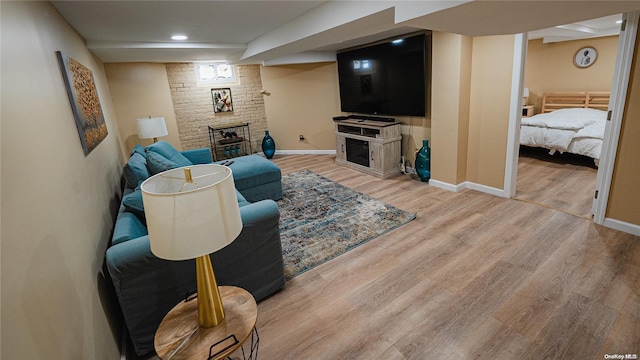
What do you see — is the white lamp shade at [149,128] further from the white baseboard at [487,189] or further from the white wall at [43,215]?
the white baseboard at [487,189]

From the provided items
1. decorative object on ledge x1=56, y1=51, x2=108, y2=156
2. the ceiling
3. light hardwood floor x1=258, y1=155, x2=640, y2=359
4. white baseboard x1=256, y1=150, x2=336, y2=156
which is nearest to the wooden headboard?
the ceiling

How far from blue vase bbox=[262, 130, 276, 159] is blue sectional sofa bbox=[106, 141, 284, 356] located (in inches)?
158

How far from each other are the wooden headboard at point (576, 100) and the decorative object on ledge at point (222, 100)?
709cm

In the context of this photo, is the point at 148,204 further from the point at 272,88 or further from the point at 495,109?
the point at 272,88

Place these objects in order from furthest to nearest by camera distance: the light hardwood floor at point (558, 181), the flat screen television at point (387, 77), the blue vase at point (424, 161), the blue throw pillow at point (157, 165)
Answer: the blue vase at point (424, 161)
the flat screen television at point (387, 77)
the light hardwood floor at point (558, 181)
the blue throw pillow at point (157, 165)

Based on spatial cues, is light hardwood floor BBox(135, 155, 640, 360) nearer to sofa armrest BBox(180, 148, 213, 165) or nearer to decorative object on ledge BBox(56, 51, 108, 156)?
decorative object on ledge BBox(56, 51, 108, 156)

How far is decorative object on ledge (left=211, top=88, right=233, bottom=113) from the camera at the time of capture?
6.14 metres

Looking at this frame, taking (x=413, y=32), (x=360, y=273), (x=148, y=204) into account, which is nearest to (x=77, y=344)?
(x=148, y=204)

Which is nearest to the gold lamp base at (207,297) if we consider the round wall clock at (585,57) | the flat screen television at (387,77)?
the flat screen television at (387,77)

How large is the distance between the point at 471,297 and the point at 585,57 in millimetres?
6810

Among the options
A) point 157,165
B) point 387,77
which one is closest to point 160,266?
point 157,165

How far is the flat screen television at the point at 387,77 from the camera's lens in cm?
430

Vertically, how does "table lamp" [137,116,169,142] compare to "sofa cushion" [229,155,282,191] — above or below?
above

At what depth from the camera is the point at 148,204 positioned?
3.58ft
